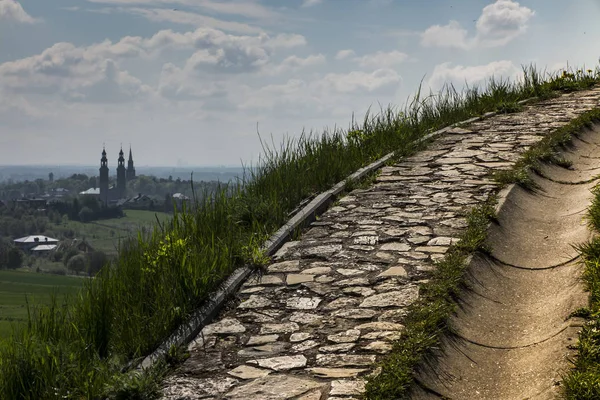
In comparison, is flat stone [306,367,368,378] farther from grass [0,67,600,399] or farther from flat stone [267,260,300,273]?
flat stone [267,260,300,273]

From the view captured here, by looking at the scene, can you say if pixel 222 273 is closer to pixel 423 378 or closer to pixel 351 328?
pixel 351 328

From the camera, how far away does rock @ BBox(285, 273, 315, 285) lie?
6.54 meters

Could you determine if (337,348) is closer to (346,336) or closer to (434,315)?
(346,336)

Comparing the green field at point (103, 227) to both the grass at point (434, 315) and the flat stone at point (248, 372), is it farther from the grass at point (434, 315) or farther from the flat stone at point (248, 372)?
the flat stone at point (248, 372)

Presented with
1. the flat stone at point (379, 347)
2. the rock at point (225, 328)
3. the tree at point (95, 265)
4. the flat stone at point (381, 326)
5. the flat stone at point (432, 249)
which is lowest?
Answer: the flat stone at point (379, 347)

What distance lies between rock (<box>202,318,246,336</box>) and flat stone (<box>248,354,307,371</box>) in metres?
0.62

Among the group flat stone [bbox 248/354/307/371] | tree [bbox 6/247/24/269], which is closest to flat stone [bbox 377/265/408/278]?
flat stone [bbox 248/354/307/371]

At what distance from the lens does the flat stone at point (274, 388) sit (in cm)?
457

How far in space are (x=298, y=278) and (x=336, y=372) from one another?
188cm

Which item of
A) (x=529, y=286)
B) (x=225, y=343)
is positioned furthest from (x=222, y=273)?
(x=529, y=286)

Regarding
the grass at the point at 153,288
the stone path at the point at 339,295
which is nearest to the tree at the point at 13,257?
the grass at the point at 153,288

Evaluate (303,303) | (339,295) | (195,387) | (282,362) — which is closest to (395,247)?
(339,295)

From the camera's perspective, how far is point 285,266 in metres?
7.00

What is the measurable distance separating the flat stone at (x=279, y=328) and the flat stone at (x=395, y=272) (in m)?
1.22
